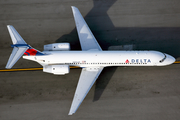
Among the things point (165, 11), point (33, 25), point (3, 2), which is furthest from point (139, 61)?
point (3, 2)

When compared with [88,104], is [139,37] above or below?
above

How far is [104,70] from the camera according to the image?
890cm

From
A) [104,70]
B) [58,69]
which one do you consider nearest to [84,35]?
[104,70]

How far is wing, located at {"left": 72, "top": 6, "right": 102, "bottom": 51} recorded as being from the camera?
28.3 feet

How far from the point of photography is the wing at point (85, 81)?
7.49 m

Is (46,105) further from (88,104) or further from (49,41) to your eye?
(49,41)

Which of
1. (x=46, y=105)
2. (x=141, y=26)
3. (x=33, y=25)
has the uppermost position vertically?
(x=141, y=26)

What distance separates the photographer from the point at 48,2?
387 inches

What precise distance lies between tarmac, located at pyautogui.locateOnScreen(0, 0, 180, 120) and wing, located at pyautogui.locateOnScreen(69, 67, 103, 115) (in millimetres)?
826

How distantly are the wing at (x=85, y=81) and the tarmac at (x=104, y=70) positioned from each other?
0.83 m

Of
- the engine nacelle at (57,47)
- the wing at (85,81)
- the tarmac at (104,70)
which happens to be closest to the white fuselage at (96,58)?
the engine nacelle at (57,47)

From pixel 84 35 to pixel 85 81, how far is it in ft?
10.7

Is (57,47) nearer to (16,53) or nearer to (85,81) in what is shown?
(16,53)

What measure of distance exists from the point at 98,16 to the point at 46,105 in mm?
7695
